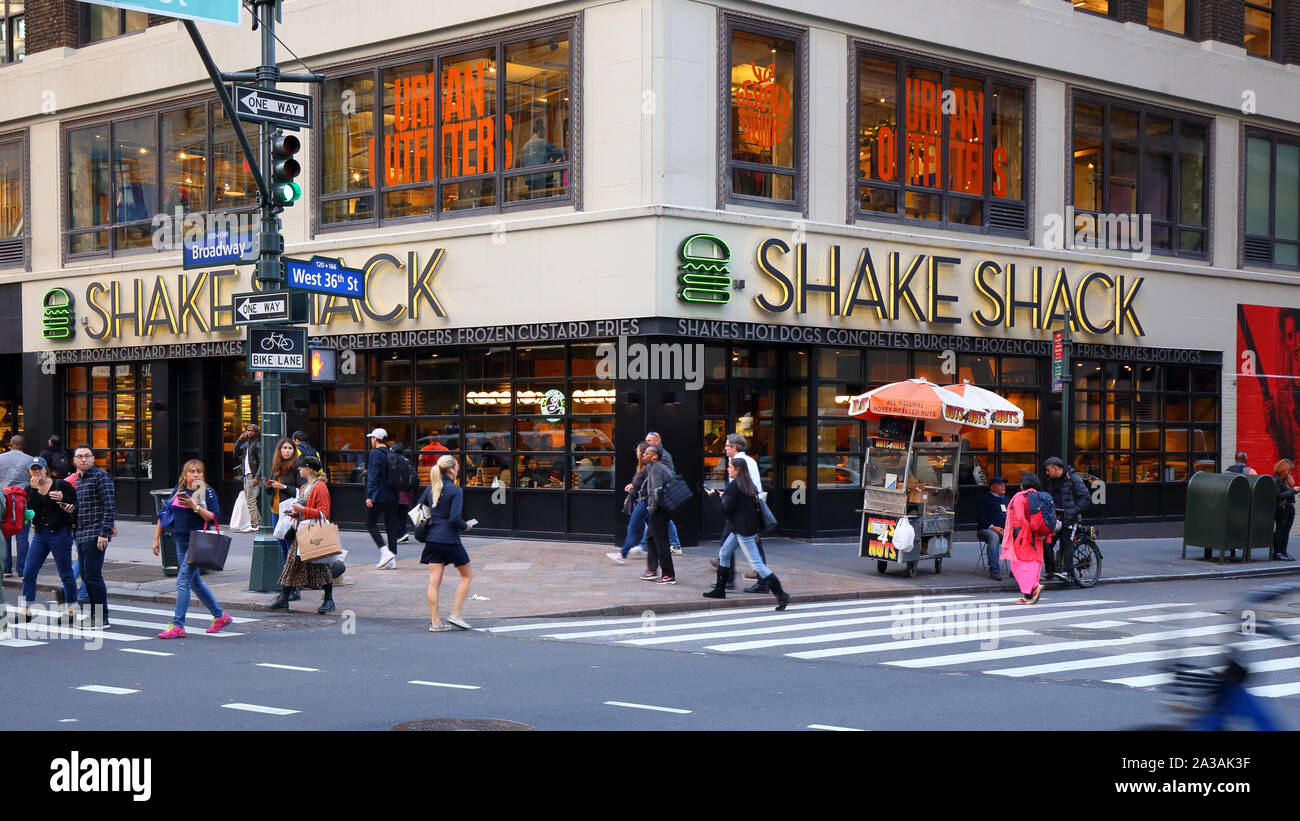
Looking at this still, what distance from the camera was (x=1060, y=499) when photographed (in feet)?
60.6

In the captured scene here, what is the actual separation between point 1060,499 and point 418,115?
42.0 ft

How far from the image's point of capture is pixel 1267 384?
29.2 meters

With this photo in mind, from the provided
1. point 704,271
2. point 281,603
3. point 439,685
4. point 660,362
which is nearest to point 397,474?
point 281,603

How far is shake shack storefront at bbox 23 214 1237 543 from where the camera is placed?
2120 cm

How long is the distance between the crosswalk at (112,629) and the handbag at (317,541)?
3.17 ft

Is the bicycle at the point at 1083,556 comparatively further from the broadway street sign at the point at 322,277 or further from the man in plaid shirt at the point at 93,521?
the man in plaid shirt at the point at 93,521

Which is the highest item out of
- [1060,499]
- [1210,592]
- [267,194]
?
[267,194]

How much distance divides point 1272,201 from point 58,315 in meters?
26.6

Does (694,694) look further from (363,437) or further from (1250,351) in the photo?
(1250,351)

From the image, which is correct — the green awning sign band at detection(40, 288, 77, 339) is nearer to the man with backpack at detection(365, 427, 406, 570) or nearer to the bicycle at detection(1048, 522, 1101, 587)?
the man with backpack at detection(365, 427, 406, 570)

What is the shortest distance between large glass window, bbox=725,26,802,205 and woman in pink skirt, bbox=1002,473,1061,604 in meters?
7.07

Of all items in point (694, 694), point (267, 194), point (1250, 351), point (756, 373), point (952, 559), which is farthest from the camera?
point (1250, 351)

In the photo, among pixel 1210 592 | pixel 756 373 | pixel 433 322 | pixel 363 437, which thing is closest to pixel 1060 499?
pixel 1210 592

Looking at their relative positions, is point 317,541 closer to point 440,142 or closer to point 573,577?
point 573,577
